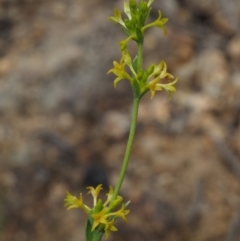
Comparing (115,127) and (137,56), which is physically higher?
(115,127)

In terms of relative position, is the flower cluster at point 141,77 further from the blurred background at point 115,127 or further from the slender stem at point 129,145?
the blurred background at point 115,127

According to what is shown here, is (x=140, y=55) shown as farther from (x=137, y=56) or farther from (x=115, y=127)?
(x=115, y=127)

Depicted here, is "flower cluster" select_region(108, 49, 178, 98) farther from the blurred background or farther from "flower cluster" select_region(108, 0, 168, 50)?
the blurred background

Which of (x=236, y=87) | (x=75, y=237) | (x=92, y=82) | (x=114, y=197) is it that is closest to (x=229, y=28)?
(x=236, y=87)

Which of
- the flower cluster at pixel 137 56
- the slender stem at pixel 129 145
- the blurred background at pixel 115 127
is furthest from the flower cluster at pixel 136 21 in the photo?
the blurred background at pixel 115 127

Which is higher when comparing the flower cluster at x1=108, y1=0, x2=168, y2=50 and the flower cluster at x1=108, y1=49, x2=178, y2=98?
the flower cluster at x1=108, y1=0, x2=168, y2=50

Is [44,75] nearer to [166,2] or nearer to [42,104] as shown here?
[42,104]

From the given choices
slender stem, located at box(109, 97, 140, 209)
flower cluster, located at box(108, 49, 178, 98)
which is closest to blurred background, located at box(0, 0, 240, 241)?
flower cluster, located at box(108, 49, 178, 98)

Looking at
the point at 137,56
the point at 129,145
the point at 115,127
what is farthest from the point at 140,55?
the point at 115,127
